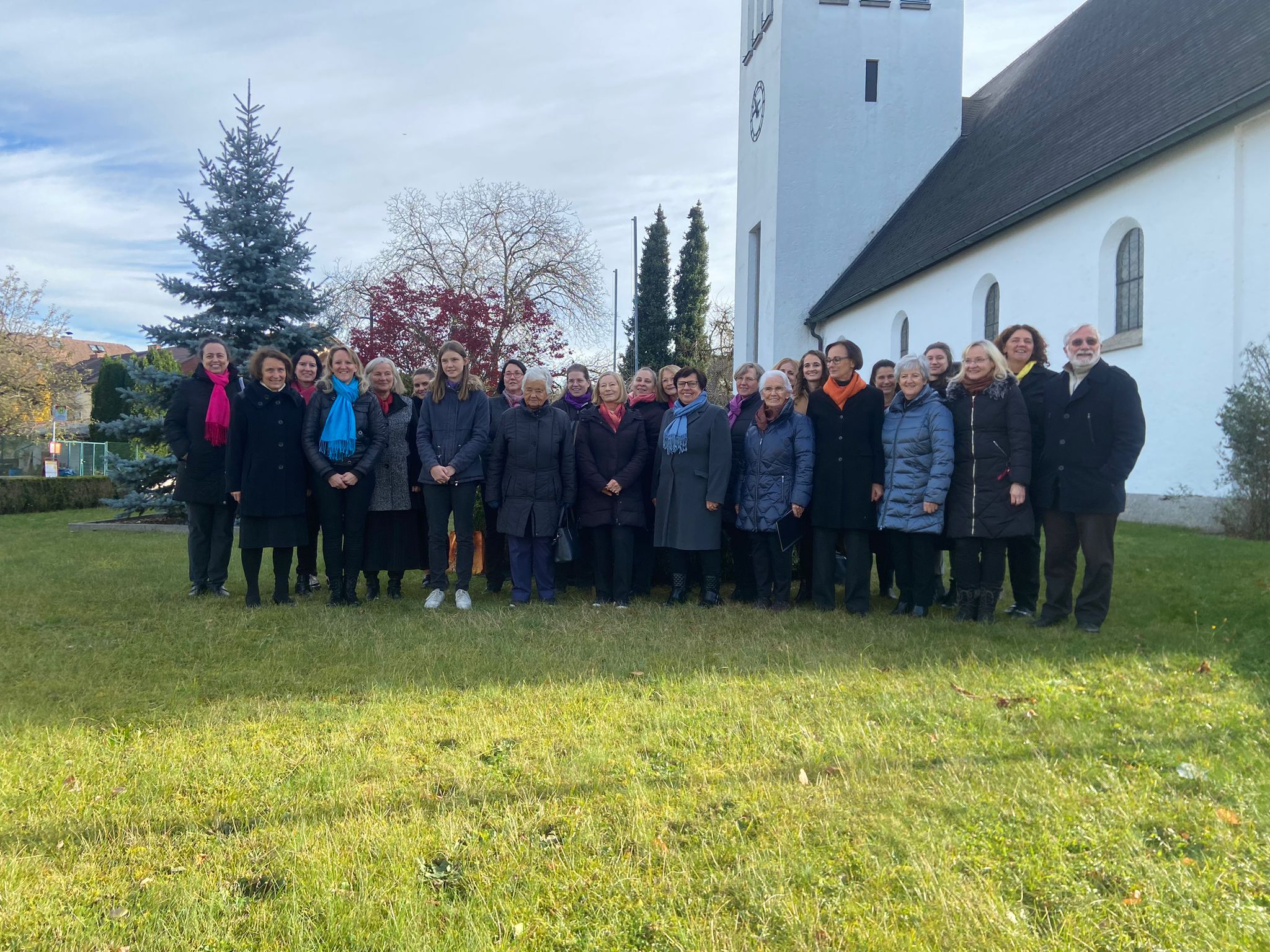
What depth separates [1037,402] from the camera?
22.0 ft

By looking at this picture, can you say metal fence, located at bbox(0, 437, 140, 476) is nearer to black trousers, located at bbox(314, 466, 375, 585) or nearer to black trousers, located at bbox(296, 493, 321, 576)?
black trousers, located at bbox(296, 493, 321, 576)

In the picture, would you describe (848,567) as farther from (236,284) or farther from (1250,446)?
(236,284)

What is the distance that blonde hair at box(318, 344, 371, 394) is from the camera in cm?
727

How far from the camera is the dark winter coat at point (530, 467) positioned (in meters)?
7.26

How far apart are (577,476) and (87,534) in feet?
35.0

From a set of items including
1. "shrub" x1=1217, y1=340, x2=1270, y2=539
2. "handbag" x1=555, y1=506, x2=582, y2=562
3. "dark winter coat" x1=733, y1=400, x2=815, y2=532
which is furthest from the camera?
"shrub" x1=1217, y1=340, x2=1270, y2=539

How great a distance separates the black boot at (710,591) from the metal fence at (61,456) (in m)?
34.4

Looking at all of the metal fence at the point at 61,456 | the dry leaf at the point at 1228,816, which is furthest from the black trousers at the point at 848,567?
the metal fence at the point at 61,456

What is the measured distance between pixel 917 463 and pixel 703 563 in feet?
6.48

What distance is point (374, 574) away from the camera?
7625mm

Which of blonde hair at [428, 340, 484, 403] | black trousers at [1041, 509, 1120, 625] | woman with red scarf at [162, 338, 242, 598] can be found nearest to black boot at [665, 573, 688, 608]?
blonde hair at [428, 340, 484, 403]

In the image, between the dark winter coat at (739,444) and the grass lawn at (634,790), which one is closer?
the grass lawn at (634,790)

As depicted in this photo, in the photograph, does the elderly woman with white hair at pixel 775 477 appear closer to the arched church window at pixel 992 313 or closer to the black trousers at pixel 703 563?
the black trousers at pixel 703 563

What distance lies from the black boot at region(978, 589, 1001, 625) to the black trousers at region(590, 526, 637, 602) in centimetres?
286
